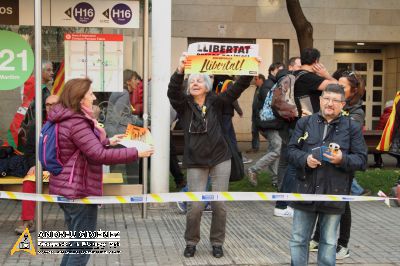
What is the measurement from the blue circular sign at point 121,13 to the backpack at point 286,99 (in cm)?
216

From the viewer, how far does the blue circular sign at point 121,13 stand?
7.93 metres

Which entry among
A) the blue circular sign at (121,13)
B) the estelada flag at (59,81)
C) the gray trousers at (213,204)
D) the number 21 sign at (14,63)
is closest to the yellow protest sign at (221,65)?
the gray trousers at (213,204)

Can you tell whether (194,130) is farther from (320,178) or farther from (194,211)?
(320,178)

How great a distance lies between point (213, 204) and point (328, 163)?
1591mm

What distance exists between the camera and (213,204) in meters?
6.06

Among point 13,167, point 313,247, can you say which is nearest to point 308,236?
point 313,247

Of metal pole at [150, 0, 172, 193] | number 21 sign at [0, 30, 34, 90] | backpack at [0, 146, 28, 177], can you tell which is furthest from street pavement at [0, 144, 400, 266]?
number 21 sign at [0, 30, 34, 90]

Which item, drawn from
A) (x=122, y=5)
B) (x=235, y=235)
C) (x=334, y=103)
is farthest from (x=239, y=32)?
(x=334, y=103)

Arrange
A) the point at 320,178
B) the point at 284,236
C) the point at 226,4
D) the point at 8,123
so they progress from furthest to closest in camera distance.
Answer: the point at 226,4 < the point at 8,123 < the point at 284,236 < the point at 320,178

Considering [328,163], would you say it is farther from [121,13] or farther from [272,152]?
[272,152]

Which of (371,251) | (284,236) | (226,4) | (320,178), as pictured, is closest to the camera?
(320,178)

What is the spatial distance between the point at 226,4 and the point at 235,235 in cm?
1131

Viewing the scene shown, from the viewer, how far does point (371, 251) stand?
6445mm

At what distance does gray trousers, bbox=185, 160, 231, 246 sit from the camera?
596 centimetres
